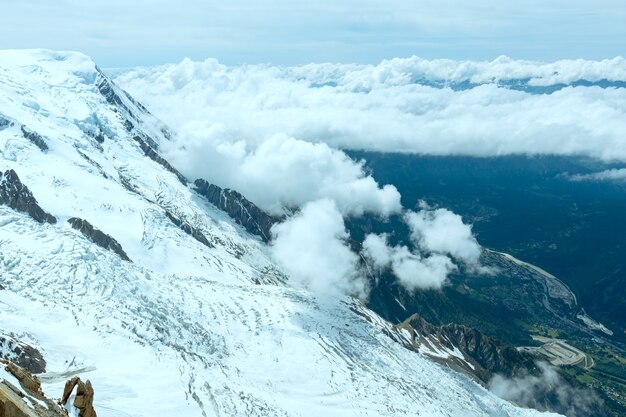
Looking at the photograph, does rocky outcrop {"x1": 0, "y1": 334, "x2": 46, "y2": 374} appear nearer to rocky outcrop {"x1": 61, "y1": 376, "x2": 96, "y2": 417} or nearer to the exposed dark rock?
the exposed dark rock

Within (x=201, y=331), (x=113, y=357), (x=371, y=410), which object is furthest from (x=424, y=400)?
(x=113, y=357)

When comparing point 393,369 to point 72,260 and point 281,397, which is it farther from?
point 72,260

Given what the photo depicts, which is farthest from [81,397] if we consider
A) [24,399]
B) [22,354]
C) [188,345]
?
[188,345]

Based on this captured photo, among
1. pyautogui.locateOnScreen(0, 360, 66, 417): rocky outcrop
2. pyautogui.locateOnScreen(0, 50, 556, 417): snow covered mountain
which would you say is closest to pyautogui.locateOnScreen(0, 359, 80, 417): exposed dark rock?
pyautogui.locateOnScreen(0, 360, 66, 417): rocky outcrop

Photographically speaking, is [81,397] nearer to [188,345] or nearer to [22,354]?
[22,354]

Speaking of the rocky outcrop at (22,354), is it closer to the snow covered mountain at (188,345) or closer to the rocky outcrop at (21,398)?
the snow covered mountain at (188,345)
